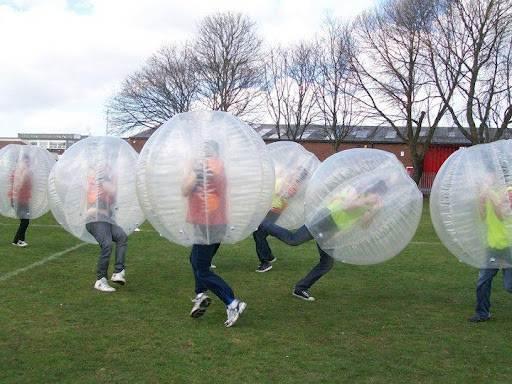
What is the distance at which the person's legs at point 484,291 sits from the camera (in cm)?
642

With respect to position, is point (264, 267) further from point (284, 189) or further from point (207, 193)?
point (207, 193)

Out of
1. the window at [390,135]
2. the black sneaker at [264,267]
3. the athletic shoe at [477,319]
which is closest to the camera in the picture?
the athletic shoe at [477,319]

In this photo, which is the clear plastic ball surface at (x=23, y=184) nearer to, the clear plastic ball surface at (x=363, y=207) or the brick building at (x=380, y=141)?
the clear plastic ball surface at (x=363, y=207)

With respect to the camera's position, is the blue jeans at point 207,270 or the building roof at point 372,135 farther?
the building roof at point 372,135

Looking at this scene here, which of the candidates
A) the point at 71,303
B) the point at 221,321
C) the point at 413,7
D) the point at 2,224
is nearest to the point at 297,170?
the point at 221,321

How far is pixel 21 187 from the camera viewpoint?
10.3 meters

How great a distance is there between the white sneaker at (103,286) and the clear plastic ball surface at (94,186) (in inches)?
22.7

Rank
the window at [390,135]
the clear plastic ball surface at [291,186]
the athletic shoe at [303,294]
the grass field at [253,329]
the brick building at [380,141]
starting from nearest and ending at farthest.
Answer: the grass field at [253,329]
the athletic shoe at [303,294]
the clear plastic ball surface at [291,186]
the brick building at [380,141]
the window at [390,135]

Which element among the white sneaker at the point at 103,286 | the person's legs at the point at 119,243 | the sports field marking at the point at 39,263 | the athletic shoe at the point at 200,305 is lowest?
the sports field marking at the point at 39,263

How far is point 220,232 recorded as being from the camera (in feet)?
18.1

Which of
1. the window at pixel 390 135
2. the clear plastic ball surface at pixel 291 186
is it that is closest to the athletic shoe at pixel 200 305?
the clear plastic ball surface at pixel 291 186

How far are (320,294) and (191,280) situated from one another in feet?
6.73

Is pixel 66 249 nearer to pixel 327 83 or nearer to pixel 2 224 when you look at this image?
pixel 2 224

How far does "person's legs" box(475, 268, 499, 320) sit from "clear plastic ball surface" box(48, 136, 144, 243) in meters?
4.35
